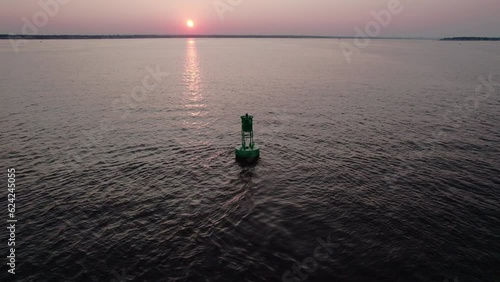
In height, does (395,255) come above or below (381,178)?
below

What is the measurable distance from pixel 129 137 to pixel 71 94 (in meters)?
37.1

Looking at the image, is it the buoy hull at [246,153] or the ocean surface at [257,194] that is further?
the buoy hull at [246,153]

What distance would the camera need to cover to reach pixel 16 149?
3656cm

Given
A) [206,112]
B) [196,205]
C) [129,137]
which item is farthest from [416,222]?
[206,112]

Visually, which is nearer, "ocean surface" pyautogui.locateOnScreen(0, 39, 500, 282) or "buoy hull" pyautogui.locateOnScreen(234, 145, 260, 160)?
"ocean surface" pyautogui.locateOnScreen(0, 39, 500, 282)

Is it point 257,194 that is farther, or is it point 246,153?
point 246,153

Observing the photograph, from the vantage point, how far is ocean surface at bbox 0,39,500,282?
19.0m

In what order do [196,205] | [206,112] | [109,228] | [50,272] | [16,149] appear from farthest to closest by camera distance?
[206,112] < [16,149] < [196,205] < [109,228] < [50,272]

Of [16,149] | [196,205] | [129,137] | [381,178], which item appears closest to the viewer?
[196,205]

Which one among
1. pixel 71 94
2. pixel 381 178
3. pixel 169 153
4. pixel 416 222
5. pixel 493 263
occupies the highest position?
pixel 71 94

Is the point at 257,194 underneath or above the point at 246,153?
underneath

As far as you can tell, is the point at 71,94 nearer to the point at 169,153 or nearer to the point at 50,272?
the point at 169,153

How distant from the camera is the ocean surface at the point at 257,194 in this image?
749 inches

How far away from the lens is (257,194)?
27.4 m
